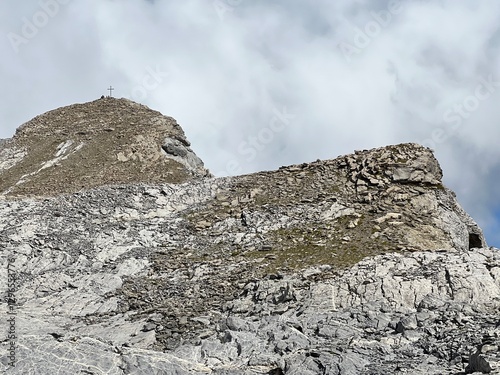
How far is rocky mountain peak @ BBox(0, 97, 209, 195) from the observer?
52.3 metres

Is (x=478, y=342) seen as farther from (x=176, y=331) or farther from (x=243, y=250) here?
(x=243, y=250)

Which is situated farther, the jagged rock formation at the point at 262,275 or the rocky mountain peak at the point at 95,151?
the rocky mountain peak at the point at 95,151

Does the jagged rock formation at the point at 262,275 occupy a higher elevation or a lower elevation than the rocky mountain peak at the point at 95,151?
lower

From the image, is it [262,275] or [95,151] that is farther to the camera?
[95,151]

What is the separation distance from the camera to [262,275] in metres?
33.2

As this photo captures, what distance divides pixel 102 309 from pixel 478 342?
18.7 m

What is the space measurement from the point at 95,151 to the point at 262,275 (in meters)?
29.2

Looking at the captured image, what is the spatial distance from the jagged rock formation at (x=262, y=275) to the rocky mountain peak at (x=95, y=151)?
4451 millimetres

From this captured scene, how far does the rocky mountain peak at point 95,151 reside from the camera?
52312 millimetres

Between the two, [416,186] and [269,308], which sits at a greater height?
[416,186]

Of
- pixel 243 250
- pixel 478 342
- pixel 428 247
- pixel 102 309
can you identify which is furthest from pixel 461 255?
pixel 102 309

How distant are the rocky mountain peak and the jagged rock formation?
4.45m

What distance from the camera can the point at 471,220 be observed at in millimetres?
42531

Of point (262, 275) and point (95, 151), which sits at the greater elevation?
point (95, 151)
